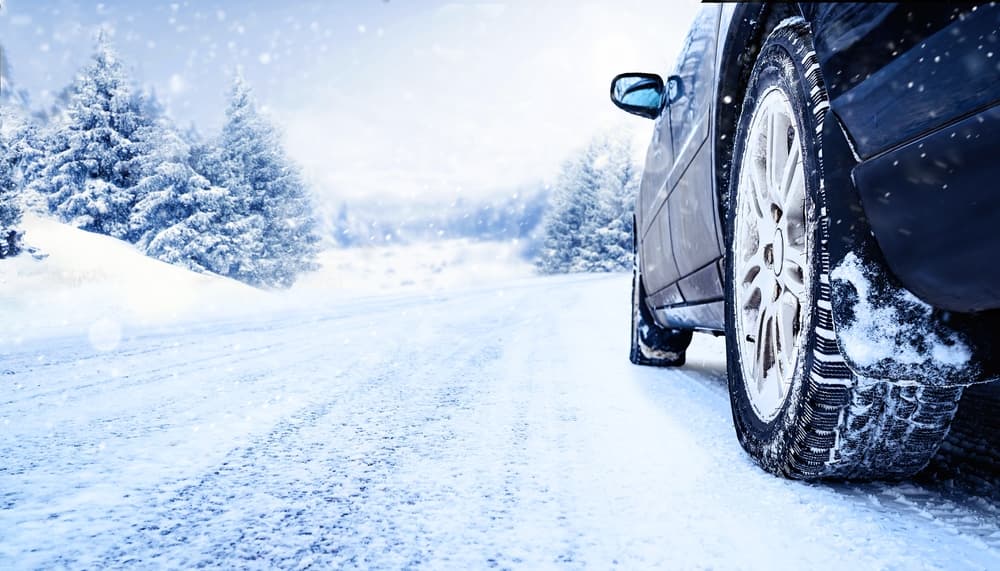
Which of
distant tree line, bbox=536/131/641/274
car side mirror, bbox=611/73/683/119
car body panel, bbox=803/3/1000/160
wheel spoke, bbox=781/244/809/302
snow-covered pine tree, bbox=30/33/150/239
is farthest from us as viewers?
distant tree line, bbox=536/131/641/274

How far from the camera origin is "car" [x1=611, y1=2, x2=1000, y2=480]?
2.86ft

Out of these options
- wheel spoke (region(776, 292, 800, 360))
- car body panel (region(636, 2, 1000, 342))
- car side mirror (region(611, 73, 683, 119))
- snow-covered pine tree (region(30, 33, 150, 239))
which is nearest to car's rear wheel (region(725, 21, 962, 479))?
wheel spoke (region(776, 292, 800, 360))

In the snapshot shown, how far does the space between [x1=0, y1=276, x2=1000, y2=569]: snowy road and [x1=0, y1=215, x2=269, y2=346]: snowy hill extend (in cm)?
458

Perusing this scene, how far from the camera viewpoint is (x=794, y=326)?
4.67ft

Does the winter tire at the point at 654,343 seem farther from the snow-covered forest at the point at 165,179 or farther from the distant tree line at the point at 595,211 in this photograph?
the distant tree line at the point at 595,211

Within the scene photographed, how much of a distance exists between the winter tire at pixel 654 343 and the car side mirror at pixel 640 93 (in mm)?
1277

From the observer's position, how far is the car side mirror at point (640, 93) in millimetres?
2807

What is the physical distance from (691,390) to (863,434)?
5.19 ft

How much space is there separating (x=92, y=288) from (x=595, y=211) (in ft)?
110

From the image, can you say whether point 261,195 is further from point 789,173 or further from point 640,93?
point 789,173

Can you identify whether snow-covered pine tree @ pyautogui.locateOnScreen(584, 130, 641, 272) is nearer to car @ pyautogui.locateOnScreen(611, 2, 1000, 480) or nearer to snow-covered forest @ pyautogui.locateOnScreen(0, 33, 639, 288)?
snow-covered forest @ pyautogui.locateOnScreen(0, 33, 639, 288)

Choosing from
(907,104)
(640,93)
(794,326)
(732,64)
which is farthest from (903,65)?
(640,93)

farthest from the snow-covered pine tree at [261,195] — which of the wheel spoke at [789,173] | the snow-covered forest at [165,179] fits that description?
the wheel spoke at [789,173]

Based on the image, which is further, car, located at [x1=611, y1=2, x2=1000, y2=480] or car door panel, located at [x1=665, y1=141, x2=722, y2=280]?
car door panel, located at [x1=665, y1=141, x2=722, y2=280]
